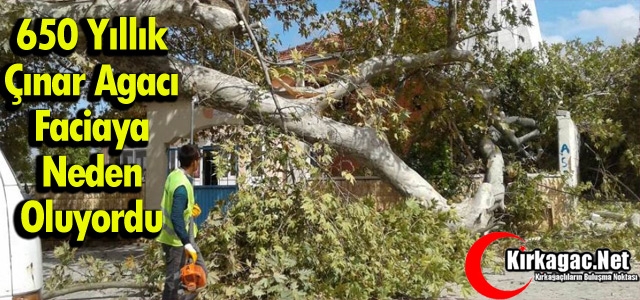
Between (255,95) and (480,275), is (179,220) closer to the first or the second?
(255,95)

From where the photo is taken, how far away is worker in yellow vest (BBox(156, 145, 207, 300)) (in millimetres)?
6055

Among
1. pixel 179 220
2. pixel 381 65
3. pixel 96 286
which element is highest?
pixel 381 65

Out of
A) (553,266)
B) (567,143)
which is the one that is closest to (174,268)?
(553,266)

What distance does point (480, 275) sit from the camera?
9.56m

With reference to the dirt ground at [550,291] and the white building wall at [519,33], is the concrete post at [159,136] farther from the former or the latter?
the white building wall at [519,33]

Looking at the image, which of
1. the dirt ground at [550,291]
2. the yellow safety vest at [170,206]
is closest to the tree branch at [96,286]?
the dirt ground at [550,291]

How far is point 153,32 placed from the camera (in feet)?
32.1

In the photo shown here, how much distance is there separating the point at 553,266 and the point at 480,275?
1.28 m

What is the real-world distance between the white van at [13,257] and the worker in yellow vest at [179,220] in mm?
2375

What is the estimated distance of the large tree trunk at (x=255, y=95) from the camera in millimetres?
10070

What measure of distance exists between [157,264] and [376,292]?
2.39 meters

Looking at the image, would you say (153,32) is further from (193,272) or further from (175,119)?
(175,119)

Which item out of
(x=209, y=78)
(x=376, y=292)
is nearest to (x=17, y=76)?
(x=209, y=78)

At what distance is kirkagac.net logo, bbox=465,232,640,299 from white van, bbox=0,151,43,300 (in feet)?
20.3
